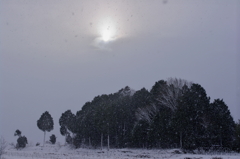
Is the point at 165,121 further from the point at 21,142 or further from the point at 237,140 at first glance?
the point at 21,142

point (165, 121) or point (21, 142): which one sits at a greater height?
point (165, 121)

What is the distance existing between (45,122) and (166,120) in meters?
44.8

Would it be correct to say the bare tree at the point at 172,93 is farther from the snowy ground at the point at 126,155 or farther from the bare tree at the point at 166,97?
the snowy ground at the point at 126,155

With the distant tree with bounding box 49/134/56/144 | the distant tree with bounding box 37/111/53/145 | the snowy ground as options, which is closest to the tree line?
the snowy ground

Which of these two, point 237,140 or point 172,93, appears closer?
point 237,140

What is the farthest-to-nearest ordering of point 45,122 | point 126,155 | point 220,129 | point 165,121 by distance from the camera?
1. point 45,122
2. point 165,121
3. point 220,129
4. point 126,155

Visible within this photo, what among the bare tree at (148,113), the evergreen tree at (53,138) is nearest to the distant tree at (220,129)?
the bare tree at (148,113)

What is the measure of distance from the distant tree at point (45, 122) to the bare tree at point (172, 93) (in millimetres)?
41108

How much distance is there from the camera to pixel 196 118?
4150 cm

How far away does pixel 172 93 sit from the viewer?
4772cm

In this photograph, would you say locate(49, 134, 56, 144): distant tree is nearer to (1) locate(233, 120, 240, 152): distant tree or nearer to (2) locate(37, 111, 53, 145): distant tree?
(2) locate(37, 111, 53, 145): distant tree

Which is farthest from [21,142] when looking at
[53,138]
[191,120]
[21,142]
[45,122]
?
[191,120]

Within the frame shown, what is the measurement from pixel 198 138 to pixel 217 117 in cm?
466

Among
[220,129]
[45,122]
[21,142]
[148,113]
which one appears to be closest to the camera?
[220,129]
